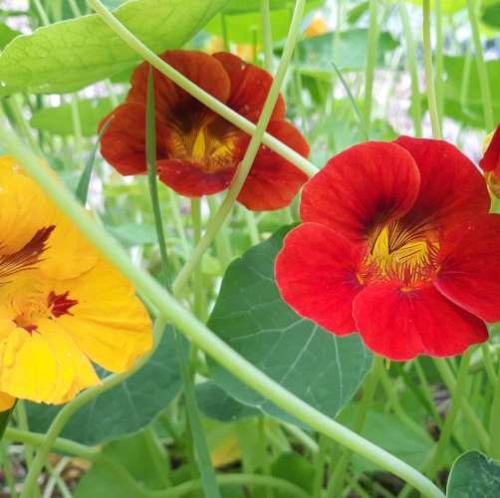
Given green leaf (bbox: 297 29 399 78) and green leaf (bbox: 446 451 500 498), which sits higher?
green leaf (bbox: 446 451 500 498)

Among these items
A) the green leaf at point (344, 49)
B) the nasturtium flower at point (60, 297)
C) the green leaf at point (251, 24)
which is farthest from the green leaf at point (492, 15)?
the nasturtium flower at point (60, 297)

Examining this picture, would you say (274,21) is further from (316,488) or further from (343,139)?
(316,488)

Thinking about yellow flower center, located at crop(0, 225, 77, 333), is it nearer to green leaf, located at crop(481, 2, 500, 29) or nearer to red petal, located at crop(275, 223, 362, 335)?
red petal, located at crop(275, 223, 362, 335)

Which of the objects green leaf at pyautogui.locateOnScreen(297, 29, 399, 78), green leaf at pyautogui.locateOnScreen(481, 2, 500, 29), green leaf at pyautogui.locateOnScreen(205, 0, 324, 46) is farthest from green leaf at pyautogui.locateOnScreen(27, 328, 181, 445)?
green leaf at pyautogui.locateOnScreen(481, 2, 500, 29)

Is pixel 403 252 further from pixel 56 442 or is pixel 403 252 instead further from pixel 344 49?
pixel 344 49

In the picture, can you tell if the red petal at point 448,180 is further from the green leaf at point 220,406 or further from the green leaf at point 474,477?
the green leaf at point 220,406

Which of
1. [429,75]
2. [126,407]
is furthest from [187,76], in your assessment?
[126,407]
